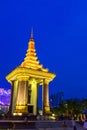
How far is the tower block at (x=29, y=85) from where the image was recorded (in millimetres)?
42344

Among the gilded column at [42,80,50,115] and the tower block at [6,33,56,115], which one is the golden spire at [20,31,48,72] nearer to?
the tower block at [6,33,56,115]

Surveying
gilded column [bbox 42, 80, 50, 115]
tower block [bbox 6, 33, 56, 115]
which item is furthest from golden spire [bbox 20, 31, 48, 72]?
gilded column [bbox 42, 80, 50, 115]

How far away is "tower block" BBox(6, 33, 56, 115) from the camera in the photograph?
42.3 m

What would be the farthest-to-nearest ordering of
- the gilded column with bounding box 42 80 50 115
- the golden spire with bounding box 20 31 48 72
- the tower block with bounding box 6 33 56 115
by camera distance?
the golden spire with bounding box 20 31 48 72
the gilded column with bounding box 42 80 50 115
the tower block with bounding box 6 33 56 115

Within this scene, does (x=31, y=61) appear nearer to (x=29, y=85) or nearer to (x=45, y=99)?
(x=29, y=85)

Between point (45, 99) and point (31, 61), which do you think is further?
point (31, 61)

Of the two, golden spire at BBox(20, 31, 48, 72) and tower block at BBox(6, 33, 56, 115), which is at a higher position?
golden spire at BBox(20, 31, 48, 72)

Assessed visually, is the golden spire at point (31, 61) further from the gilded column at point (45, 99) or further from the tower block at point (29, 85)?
the gilded column at point (45, 99)

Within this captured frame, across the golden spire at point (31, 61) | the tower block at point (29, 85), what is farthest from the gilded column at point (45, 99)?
the golden spire at point (31, 61)

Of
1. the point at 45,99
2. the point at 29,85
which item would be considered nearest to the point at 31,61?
the point at 29,85

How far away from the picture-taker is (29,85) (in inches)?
1859

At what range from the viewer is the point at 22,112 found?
1587 inches

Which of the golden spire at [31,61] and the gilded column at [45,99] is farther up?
the golden spire at [31,61]

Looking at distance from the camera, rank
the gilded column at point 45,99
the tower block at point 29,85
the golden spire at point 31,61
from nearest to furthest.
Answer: the tower block at point 29,85 < the gilded column at point 45,99 < the golden spire at point 31,61
